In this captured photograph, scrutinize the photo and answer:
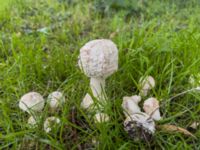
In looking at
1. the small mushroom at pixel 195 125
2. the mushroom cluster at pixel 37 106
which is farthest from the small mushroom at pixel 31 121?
the small mushroom at pixel 195 125

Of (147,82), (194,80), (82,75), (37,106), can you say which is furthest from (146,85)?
(37,106)

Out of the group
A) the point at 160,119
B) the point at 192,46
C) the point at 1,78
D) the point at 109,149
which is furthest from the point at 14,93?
the point at 192,46

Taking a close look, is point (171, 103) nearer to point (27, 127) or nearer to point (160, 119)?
point (160, 119)

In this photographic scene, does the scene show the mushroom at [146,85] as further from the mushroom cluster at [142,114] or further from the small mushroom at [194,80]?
the small mushroom at [194,80]

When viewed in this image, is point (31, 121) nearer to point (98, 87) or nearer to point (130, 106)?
point (98, 87)

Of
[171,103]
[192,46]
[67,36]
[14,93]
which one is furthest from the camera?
[67,36]

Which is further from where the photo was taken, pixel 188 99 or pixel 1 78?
pixel 1 78
